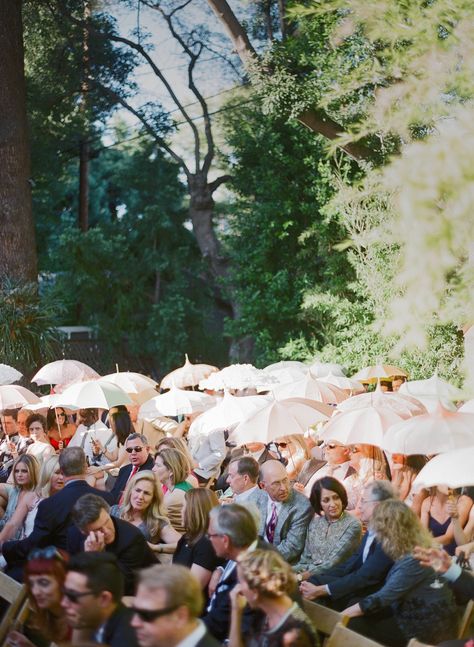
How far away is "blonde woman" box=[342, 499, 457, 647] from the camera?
17.5 feet

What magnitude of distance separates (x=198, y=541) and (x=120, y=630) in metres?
1.55

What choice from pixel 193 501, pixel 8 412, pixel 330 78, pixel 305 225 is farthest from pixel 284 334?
pixel 193 501

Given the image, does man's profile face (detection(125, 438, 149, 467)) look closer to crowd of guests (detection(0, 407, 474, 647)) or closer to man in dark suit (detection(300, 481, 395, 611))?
crowd of guests (detection(0, 407, 474, 647))

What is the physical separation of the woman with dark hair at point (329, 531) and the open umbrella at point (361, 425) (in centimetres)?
158

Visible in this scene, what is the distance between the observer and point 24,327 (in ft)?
65.0

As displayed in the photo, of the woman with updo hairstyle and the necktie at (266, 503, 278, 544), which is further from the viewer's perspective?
the necktie at (266, 503, 278, 544)

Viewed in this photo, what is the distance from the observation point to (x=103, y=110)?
28.8 meters

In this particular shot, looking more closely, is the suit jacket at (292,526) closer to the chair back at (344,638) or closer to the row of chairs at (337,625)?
the row of chairs at (337,625)

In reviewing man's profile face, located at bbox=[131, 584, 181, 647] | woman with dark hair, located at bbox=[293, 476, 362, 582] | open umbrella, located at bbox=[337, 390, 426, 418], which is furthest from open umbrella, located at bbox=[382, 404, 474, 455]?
man's profile face, located at bbox=[131, 584, 181, 647]

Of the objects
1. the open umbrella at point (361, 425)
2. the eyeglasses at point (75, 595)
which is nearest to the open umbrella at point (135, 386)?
the open umbrella at point (361, 425)

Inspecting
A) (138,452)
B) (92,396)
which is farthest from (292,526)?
(92,396)

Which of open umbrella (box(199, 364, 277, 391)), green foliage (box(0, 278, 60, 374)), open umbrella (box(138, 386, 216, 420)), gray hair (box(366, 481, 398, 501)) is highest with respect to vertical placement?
green foliage (box(0, 278, 60, 374))

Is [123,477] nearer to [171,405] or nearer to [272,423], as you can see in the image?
[272,423]

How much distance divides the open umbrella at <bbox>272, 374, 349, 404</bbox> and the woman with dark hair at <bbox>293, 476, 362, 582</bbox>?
15.2 feet
